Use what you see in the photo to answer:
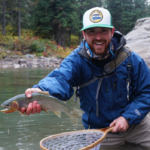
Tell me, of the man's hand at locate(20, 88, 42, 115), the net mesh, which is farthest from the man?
the man's hand at locate(20, 88, 42, 115)

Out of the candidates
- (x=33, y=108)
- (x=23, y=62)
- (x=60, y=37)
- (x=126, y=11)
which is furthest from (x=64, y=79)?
(x=126, y=11)

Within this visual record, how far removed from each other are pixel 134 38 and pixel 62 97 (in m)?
8.36

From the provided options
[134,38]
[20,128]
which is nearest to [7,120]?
[20,128]

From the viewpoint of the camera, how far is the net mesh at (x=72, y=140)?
291 cm

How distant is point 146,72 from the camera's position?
326 cm

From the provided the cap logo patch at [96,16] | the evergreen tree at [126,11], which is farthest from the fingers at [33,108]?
the evergreen tree at [126,11]

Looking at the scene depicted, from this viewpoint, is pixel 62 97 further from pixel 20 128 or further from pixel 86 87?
pixel 20 128

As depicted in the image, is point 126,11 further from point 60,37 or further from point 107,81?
point 107,81

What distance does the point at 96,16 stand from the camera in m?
3.14

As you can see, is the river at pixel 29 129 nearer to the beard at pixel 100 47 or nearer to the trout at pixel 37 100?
the trout at pixel 37 100

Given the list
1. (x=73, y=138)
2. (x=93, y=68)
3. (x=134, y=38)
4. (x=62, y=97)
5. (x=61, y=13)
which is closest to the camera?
(x=62, y=97)

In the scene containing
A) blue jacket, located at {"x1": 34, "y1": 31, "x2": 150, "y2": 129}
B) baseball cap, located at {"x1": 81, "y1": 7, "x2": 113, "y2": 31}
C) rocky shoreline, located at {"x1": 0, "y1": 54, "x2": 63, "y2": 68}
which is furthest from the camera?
rocky shoreline, located at {"x1": 0, "y1": 54, "x2": 63, "y2": 68}

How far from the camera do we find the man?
10.3ft

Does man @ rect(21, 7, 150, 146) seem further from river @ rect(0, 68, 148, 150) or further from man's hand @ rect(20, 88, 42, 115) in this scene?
man's hand @ rect(20, 88, 42, 115)
